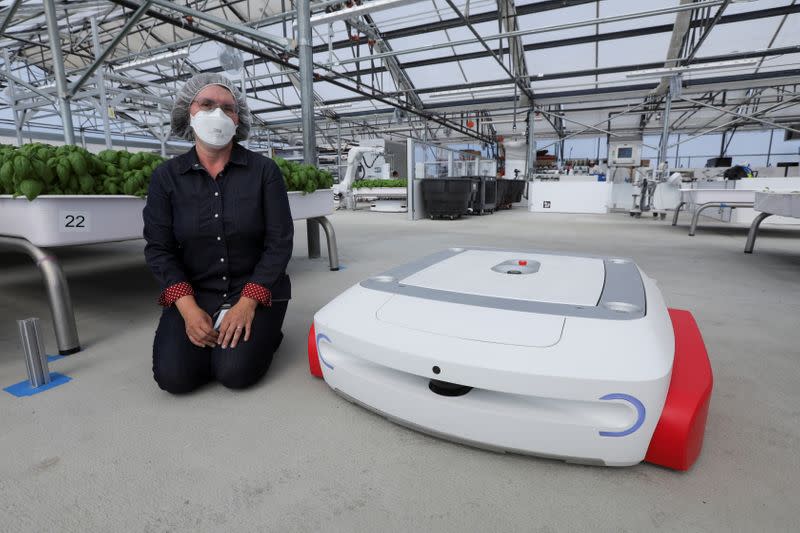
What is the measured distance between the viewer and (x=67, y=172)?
1394mm

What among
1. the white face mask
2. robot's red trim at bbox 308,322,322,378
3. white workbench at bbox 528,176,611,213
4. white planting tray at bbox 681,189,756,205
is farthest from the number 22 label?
white workbench at bbox 528,176,611,213

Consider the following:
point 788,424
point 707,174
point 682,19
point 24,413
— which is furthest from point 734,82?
point 24,413

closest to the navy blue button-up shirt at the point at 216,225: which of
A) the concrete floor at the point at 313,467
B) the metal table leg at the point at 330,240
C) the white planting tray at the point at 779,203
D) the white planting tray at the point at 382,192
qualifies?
the concrete floor at the point at 313,467

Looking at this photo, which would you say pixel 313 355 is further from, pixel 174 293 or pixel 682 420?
pixel 682 420

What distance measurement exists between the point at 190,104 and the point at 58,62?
360cm

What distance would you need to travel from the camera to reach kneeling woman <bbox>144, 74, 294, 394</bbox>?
1.15 meters

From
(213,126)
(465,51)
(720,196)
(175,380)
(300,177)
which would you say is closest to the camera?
(175,380)

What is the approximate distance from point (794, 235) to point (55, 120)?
18953 millimetres

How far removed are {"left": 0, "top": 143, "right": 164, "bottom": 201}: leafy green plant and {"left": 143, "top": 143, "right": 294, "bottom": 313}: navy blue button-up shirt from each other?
15.6 inches

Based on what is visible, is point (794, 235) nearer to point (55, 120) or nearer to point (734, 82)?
point (734, 82)

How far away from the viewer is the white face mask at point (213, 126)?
3.98 ft

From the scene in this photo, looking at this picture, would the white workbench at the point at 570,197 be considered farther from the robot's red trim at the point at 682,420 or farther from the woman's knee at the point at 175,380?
the woman's knee at the point at 175,380

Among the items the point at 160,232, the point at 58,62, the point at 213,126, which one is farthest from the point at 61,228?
the point at 58,62

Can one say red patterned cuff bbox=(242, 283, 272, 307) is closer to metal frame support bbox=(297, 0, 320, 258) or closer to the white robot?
the white robot
